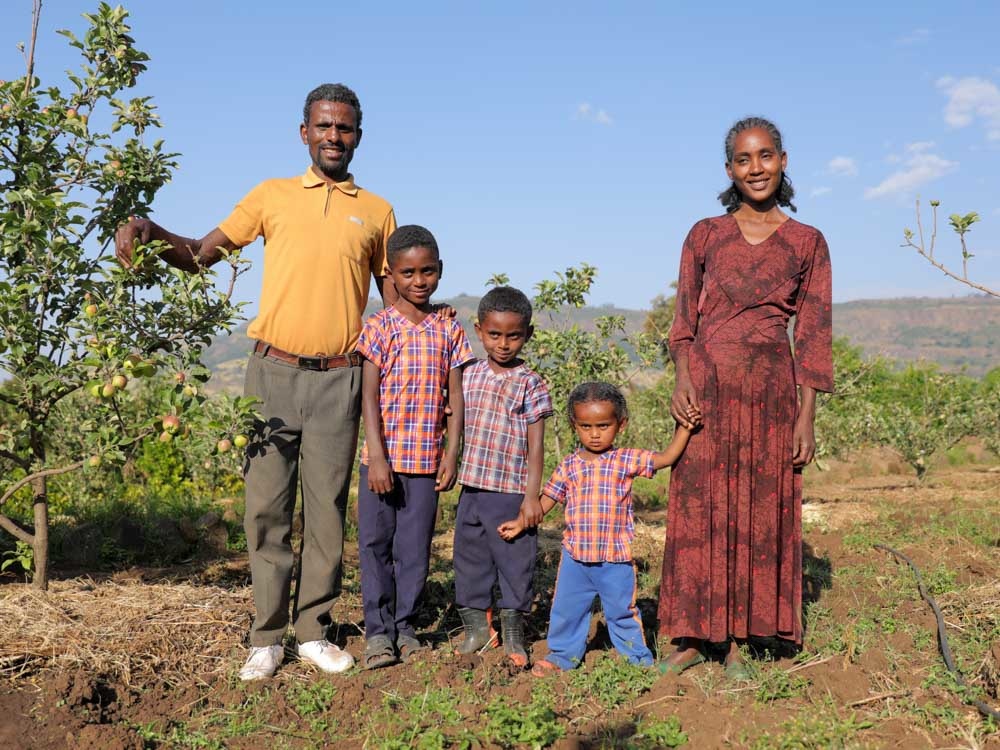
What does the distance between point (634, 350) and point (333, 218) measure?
14.5ft

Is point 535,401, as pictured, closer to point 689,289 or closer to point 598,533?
point 598,533

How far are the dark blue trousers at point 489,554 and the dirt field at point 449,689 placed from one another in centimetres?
29

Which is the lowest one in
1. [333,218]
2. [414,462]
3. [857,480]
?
[857,480]

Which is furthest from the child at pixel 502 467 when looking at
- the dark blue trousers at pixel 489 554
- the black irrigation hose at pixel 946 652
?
the black irrigation hose at pixel 946 652

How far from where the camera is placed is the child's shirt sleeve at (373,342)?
3.90 metres

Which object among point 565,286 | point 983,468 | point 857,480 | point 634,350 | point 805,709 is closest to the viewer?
point 805,709

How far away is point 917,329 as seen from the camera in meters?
117

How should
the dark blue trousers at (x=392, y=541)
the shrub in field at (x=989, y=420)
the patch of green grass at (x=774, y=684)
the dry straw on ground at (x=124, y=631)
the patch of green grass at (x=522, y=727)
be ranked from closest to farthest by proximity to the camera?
the patch of green grass at (x=522, y=727)
the patch of green grass at (x=774, y=684)
the dry straw on ground at (x=124, y=631)
the dark blue trousers at (x=392, y=541)
the shrub in field at (x=989, y=420)

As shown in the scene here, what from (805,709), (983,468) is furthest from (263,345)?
(983,468)

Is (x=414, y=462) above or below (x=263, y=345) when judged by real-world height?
below

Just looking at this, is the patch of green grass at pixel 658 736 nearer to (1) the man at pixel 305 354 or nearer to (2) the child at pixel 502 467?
(2) the child at pixel 502 467

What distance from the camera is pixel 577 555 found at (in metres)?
3.96

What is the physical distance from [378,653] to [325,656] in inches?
9.4

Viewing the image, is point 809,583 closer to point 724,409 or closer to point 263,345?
point 724,409
